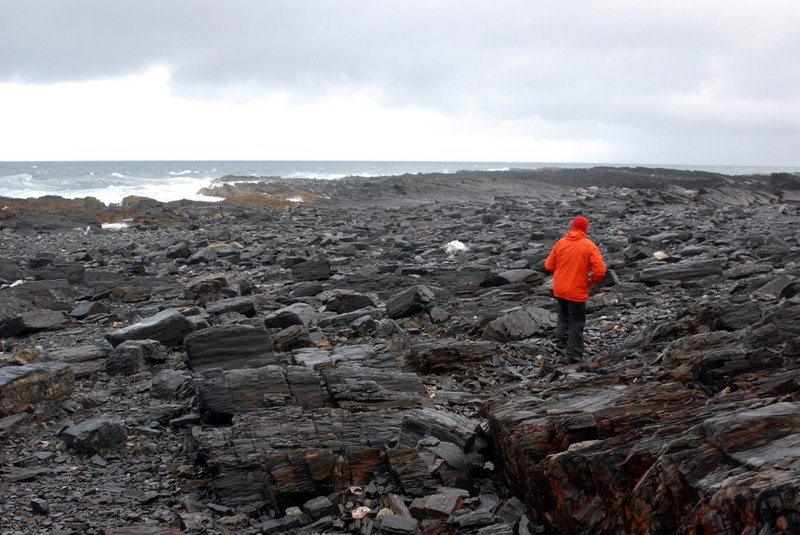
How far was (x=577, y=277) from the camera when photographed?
32.1 ft

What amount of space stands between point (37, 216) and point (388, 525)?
32.5m

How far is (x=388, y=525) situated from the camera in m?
5.30

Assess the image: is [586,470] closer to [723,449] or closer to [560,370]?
[723,449]

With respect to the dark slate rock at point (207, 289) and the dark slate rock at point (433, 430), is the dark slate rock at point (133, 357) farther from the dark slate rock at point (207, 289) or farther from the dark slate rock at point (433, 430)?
the dark slate rock at point (433, 430)

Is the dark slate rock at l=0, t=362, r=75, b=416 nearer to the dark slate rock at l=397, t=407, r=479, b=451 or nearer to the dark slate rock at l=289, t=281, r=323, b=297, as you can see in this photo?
the dark slate rock at l=397, t=407, r=479, b=451

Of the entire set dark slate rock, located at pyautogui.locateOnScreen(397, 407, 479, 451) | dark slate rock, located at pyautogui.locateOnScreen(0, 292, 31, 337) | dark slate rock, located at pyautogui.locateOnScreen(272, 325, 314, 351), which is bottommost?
dark slate rock, located at pyautogui.locateOnScreen(0, 292, 31, 337)

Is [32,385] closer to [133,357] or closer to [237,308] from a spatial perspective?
[133,357]

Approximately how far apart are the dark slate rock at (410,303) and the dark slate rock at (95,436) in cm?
591

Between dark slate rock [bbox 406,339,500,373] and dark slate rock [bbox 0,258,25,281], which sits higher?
dark slate rock [bbox 406,339,500,373]

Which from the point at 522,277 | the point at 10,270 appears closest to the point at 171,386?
the point at 522,277

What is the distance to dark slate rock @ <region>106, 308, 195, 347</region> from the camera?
1077 centimetres

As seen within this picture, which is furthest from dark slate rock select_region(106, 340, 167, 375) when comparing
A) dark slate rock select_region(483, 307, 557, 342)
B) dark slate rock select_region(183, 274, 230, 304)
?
dark slate rock select_region(483, 307, 557, 342)

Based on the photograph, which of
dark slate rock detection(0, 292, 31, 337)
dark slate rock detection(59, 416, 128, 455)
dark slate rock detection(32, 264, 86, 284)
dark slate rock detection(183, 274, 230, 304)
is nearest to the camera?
dark slate rock detection(59, 416, 128, 455)

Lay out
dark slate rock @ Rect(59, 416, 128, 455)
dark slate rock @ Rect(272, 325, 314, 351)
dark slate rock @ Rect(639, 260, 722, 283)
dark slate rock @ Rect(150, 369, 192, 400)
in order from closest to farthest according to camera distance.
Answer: dark slate rock @ Rect(59, 416, 128, 455) < dark slate rock @ Rect(150, 369, 192, 400) < dark slate rock @ Rect(272, 325, 314, 351) < dark slate rock @ Rect(639, 260, 722, 283)
